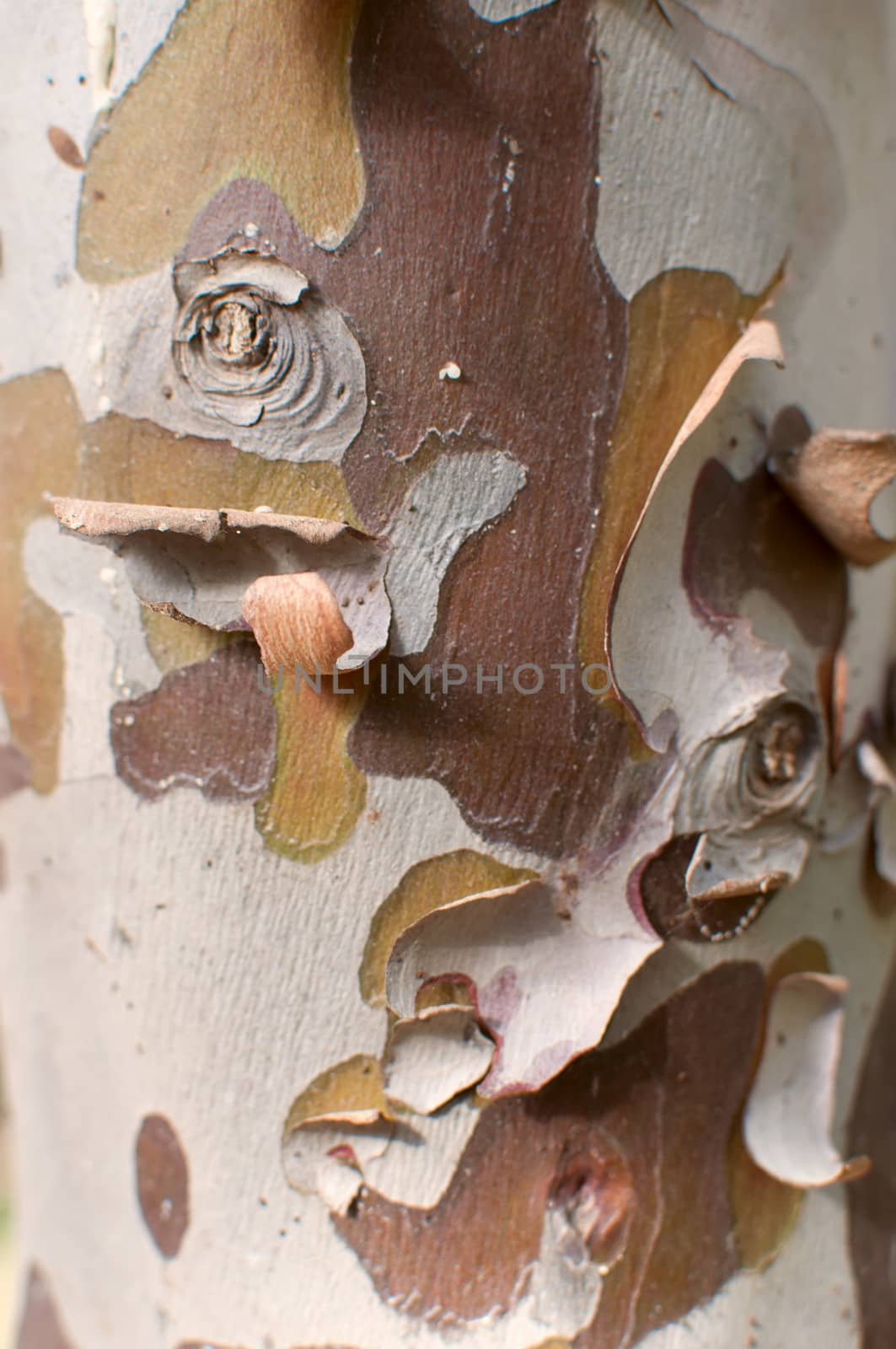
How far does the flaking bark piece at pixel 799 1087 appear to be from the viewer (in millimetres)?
473

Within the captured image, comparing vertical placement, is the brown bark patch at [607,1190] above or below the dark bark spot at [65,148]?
below

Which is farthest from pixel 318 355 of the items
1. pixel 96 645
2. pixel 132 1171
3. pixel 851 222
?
pixel 132 1171

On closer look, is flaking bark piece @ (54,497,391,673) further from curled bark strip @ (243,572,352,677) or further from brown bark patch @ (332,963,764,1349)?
brown bark patch @ (332,963,764,1349)

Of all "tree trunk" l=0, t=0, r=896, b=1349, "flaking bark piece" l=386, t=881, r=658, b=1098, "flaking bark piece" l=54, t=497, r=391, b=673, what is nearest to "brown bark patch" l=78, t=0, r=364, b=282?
"tree trunk" l=0, t=0, r=896, b=1349

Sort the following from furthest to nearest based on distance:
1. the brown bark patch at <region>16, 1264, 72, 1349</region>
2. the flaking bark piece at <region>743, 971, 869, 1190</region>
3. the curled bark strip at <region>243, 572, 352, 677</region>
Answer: the brown bark patch at <region>16, 1264, 72, 1349</region> → the flaking bark piece at <region>743, 971, 869, 1190</region> → the curled bark strip at <region>243, 572, 352, 677</region>

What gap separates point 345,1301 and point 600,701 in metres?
0.29

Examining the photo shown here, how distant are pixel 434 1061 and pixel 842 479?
0.98 feet

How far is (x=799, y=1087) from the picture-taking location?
49 centimetres

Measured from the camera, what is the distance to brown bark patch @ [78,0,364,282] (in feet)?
1.29

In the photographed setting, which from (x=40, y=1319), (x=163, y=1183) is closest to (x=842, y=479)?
(x=163, y=1183)

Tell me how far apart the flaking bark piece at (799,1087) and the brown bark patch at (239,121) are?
1.29 ft

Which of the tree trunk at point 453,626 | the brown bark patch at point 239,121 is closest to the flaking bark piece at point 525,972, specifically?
the tree trunk at point 453,626

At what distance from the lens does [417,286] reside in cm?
40

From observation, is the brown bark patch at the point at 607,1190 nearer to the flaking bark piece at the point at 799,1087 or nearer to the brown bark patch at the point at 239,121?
the flaking bark piece at the point at 799,1087
